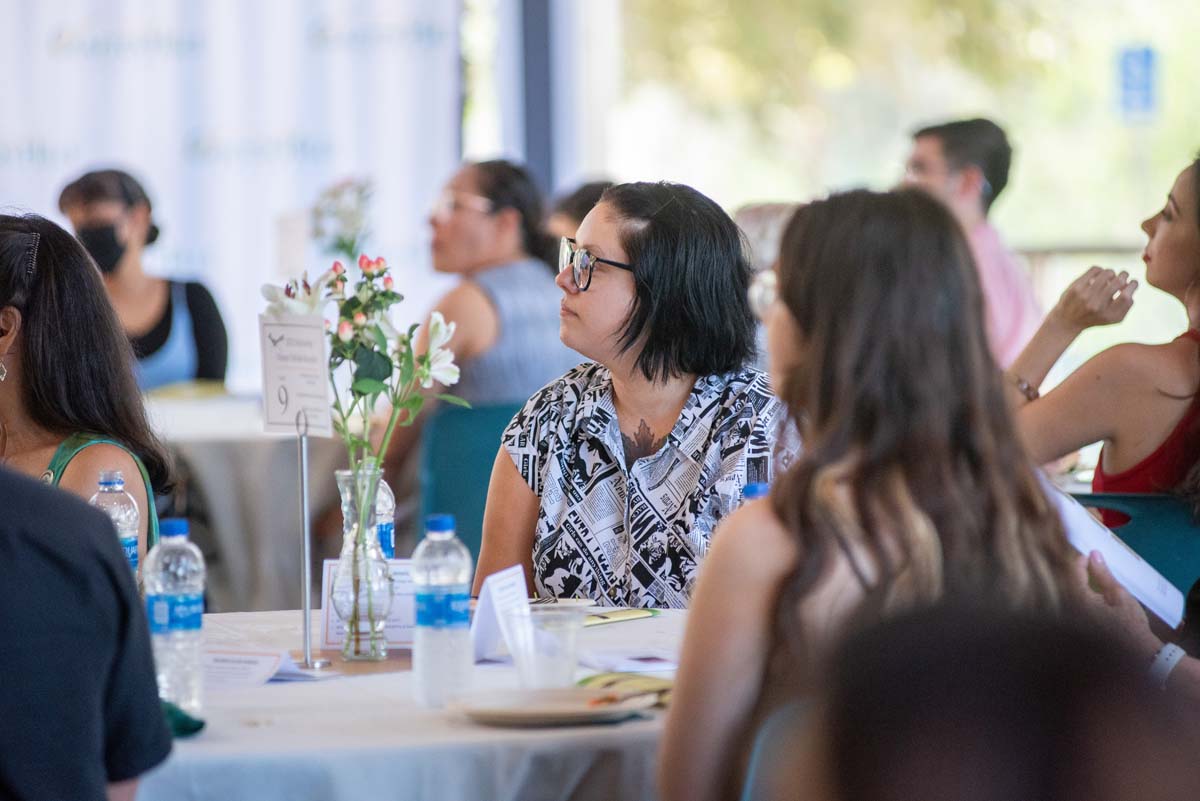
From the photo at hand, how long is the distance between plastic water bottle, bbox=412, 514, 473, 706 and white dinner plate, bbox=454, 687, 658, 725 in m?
0.04

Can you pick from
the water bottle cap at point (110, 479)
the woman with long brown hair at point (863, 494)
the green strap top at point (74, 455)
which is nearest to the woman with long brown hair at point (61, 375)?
the green strap top at point (74, 455)

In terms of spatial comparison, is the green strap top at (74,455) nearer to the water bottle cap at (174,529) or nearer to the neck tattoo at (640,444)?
the water bottle cap at (174,529)

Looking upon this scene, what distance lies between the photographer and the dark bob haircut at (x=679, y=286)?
2508mm

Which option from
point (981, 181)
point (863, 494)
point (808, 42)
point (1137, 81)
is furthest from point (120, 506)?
point (808, 42)

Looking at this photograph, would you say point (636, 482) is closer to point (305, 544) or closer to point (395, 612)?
point (395, 612)

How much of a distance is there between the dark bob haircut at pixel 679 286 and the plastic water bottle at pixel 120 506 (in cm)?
83

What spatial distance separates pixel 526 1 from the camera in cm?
659

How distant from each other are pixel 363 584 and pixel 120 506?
1.53ft

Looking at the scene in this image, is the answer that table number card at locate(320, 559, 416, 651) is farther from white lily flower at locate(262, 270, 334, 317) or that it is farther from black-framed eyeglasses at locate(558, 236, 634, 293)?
black-framed eyeglasses at locate(558, 236, 634, 293)

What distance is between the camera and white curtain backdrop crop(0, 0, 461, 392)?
6.04m

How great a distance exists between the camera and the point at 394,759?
1.53 m

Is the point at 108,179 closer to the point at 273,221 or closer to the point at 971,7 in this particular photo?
the point at 273,221

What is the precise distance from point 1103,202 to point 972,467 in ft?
27.2

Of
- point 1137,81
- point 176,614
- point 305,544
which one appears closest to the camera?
point 176,614
